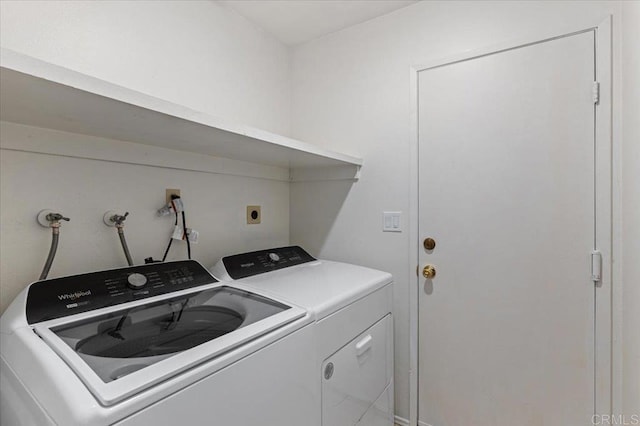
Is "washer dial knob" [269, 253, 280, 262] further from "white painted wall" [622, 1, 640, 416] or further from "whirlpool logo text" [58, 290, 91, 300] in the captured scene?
"white painted wall" [622, 1, 640, 416]

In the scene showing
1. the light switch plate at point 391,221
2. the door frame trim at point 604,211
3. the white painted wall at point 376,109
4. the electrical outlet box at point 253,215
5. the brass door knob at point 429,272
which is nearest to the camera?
the door frame trim at point 604,211

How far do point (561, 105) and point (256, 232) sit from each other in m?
1.71

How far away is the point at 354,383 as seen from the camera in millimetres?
1264

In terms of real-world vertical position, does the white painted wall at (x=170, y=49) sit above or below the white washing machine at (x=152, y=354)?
above

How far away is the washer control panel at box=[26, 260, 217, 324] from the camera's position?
0.91 meters

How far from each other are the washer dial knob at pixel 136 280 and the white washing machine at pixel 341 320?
1.12 ft

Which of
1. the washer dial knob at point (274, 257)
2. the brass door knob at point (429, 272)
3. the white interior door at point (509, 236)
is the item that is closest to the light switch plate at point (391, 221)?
the white interior door at point (509, 236)

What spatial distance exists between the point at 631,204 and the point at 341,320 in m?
1.14

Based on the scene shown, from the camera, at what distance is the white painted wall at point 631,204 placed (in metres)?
1.04

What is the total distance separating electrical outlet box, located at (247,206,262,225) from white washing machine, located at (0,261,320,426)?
709mm

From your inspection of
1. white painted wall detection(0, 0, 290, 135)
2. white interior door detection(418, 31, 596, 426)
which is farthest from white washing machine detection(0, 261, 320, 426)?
white interior door detection(418, 31, 596, 426)

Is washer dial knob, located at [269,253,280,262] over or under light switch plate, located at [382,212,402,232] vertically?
under

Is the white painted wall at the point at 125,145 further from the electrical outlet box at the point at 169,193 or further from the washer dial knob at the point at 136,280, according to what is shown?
the washer dial knob at the point at 136,280

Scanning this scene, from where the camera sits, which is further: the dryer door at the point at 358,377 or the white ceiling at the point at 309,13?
the white ceiling at the point at 309,13
